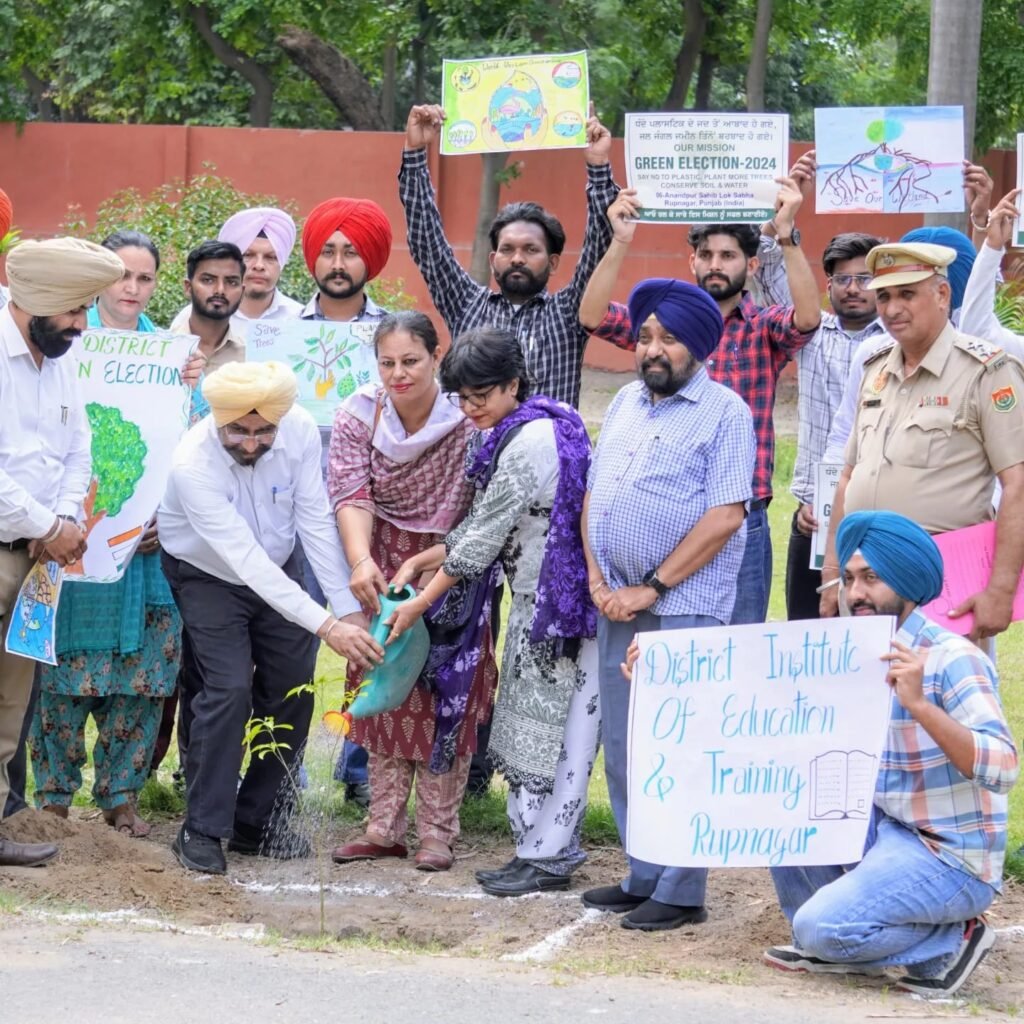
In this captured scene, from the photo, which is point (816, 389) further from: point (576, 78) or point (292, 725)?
point (292, 725)

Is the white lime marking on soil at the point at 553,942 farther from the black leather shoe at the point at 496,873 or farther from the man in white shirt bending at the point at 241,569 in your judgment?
the man in white shirt bending at the point at 241,569

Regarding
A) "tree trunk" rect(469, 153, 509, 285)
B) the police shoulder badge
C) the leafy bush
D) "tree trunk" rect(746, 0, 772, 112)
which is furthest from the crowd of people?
"tree trunk" rect(746, 0, 772, 112)

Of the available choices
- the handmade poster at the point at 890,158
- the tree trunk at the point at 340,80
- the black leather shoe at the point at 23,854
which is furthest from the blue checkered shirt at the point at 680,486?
the tree trunk at the point at 340,80

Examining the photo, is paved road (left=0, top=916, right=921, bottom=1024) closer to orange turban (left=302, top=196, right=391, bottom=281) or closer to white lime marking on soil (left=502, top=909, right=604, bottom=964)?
white lime marking on soil (left=502, top=909, right=604, bottom=964)

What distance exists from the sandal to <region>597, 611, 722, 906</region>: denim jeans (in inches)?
77.5

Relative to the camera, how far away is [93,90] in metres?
31.3

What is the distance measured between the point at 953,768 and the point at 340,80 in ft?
68.8

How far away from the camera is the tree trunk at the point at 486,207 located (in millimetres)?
20953

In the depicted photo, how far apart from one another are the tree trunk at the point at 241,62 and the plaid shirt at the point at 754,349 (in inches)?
728

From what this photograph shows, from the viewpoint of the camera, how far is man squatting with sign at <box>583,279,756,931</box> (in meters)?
5.66

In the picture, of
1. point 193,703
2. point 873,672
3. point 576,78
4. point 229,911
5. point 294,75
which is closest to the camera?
point 873,672

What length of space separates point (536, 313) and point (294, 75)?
24715 millimetres

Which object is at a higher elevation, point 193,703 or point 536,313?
point 536,313

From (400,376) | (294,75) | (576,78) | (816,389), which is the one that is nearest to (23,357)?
(400,376)
